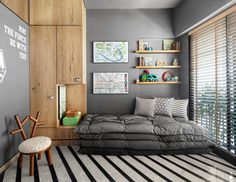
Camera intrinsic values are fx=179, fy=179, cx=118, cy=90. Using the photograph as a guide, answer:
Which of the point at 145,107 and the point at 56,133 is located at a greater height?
the point at 145,107

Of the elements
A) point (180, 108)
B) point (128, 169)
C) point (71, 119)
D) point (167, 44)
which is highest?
point (167, 44)

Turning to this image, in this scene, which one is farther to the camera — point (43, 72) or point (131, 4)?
point (131, 4)

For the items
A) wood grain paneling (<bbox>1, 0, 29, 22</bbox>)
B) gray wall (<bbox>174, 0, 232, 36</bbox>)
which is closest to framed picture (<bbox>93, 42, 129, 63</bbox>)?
gray wall (<bbox>174, 0, 232, 36</bbox>)

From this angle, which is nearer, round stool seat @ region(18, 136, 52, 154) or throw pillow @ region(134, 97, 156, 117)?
round stool seat @ region(18, 136, 52, 154)

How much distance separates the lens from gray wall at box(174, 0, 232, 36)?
272 centimetres

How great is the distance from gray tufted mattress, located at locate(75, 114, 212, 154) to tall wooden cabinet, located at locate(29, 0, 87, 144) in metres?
0.62

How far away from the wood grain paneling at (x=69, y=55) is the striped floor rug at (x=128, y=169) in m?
1.39

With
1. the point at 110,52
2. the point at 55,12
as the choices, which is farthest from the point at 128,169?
the point at 55,12

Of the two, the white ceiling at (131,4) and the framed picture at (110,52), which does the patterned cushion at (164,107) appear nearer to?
the framed picture at (110,52)

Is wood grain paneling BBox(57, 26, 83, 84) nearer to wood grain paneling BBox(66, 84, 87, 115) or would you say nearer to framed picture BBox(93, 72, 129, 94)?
wood grain paneling BBox(66, 84, 87, 115)

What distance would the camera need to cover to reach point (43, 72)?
10.9 ft

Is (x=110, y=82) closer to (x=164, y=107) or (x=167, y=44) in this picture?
(x=164, y=107)

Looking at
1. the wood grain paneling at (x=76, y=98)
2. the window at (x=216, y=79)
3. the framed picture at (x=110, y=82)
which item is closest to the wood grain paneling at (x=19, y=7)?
the wood grain paneling at (x=76, y=98)

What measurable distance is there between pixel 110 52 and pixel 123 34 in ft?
1.66
